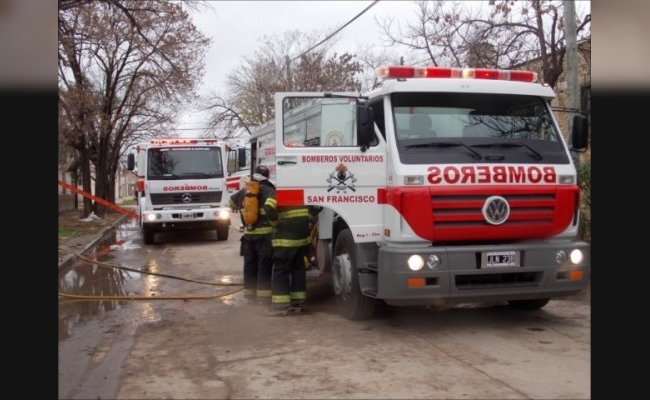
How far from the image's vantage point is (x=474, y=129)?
6273 millimetres

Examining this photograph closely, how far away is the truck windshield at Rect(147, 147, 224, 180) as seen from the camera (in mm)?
14469

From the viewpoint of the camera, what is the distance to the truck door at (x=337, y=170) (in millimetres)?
6328

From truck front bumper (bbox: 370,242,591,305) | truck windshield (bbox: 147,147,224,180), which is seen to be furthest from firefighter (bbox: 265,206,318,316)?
truck windshield (bbox: 147,147,224,180)

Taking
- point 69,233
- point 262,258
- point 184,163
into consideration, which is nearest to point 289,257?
point 262,258

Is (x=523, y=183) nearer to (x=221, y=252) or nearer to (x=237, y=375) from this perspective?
(x=237, y=375)

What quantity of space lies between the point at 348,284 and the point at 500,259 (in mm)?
1786

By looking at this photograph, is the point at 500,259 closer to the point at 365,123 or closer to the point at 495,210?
the point at 495,210

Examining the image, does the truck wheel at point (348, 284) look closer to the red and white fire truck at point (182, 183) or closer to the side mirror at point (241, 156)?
the side mirror at point (241, 156)

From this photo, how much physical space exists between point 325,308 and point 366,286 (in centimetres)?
143

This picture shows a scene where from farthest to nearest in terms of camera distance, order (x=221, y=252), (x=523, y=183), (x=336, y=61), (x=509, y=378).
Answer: (x=336, y=61)
(x=221, y=252)
(x=523, y=183)
(x=509, y=378)

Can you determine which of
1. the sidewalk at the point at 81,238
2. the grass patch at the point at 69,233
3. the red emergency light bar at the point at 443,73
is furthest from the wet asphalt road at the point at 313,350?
the grass patch at the point at 69,233

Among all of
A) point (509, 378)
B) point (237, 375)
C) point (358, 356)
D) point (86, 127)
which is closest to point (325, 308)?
point (358, 356)

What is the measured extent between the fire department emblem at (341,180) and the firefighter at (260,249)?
954mm

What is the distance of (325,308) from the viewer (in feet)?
24.6
